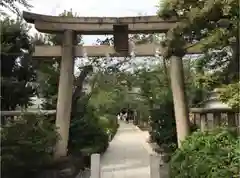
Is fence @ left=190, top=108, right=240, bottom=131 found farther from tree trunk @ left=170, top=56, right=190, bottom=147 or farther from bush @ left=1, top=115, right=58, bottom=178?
bush @ left=1, top=115, right=58, bottom=178

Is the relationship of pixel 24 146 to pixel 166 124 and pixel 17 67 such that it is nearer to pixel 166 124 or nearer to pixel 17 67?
pixel 166 124

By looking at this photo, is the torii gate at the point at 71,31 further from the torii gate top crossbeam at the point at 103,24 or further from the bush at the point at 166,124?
the bush at the point at 166,124

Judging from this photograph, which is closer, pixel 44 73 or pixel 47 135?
pixel 47 135

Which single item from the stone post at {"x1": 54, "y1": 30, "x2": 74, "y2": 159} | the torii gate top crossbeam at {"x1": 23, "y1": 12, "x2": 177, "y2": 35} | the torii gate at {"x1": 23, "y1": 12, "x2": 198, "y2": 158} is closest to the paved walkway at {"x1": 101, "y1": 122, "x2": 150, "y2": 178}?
the stone post at {"x1": 54, "y1": 30, "x2": 74, "y2": 159}

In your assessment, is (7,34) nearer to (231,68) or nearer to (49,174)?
(49,174)

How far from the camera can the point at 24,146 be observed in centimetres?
595

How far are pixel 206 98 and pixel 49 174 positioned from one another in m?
6.64

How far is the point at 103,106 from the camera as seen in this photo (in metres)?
21.0

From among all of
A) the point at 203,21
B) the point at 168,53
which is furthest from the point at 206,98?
the point at 203,21

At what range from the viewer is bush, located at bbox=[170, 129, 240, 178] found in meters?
4.65

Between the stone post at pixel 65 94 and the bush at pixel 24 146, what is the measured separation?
34.1 inches

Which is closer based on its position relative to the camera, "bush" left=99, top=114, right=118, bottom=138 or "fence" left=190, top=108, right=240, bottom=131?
"fence" left=190, top=108, right=240, bottom=131

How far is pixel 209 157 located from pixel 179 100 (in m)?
3.04

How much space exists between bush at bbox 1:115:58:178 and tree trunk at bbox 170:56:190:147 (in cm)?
262
